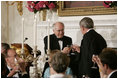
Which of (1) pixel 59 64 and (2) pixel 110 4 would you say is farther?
(2) pixel 110 4

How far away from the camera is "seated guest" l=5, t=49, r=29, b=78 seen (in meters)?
2.43

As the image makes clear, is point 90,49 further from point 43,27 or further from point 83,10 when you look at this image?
point 43,27

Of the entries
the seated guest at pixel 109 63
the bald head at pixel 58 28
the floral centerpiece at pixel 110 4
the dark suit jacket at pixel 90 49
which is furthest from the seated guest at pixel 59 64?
the floral centerpiece at pixel 110 4

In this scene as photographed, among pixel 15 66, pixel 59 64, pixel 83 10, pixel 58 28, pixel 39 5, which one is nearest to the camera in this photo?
pixel 59 64

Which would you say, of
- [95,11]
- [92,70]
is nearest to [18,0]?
[95,11]

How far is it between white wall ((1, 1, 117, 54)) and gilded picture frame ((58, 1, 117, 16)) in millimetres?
73

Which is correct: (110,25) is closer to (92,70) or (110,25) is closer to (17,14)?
(92,70)

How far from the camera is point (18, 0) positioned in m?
5.02

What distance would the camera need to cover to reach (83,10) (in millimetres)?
4371

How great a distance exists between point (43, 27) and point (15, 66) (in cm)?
242

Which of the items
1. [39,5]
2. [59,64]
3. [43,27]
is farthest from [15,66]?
[43,27]

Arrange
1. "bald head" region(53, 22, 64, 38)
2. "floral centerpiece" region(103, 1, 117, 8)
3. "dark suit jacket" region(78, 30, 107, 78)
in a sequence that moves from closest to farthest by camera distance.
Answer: "dark suit jacket" region(78, 30, 107, 78) → "bald head" region(53, 22, 64, 38) → "floral centerpiece" region(103, 1, 117, 8)

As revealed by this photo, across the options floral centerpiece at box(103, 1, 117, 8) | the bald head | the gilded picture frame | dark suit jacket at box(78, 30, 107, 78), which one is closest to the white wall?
the gilded picture frame

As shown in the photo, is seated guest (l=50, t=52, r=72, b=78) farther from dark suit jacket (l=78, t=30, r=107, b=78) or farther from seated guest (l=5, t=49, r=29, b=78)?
dark suit jacket (l=78, t=30, r=107, b=78)
